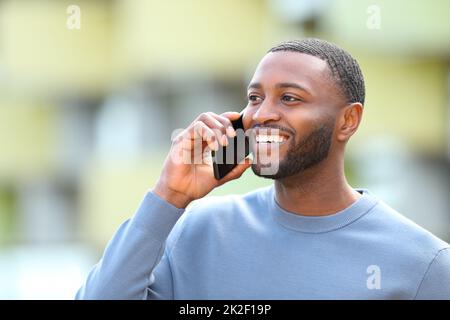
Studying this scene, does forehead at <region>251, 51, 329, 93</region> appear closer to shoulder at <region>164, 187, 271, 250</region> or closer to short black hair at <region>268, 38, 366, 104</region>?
short black hair at <region>268, 38, 366, 104</region>

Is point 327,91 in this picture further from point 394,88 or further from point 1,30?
point 1,30

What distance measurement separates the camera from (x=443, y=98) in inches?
336

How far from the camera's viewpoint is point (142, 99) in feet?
27.7

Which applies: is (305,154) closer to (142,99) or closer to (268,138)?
(268,138)

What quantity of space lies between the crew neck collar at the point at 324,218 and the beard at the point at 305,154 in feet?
0.41

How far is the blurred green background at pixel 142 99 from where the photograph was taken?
8.08 meters

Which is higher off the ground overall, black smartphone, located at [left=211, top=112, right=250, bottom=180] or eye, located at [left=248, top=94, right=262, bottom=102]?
eye, located at [left=248, top=94, right=262, bottom=102]

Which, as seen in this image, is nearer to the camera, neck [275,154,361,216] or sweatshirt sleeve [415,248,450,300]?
sweatshirt sleeve [415,248,450,300]

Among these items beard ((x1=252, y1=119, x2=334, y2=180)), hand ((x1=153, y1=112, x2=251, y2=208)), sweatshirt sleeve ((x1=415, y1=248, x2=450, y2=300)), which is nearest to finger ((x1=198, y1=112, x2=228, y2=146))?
hand ((x1=153, y1=112, x2=251, y2=208))

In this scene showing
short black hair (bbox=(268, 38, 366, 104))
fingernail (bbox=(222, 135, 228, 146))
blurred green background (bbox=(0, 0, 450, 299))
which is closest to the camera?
fingernail (bbox=(222, 135, 228, 146))

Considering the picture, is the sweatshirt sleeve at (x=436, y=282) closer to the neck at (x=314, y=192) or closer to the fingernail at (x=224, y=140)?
the neck at (x=314, y=192)

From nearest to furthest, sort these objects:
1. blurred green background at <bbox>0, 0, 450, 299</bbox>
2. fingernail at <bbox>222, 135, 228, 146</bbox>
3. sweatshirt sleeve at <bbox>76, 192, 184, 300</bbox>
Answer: sweatshirt sleeve at <bbox>76, 192, 184, 300</bbox>, fingernail at <bbox>222, 135, 228, 146</bbox>, blurred green background at <bbox>0, 0, 450, 299</bbox>

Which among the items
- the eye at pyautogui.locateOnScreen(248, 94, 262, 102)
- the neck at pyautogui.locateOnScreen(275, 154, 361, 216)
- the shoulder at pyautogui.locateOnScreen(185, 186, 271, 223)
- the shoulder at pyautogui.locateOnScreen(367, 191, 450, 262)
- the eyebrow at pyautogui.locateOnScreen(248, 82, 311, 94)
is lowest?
the shoulder at pyautogui.locateOnScreen(367, 191, 450, 262)

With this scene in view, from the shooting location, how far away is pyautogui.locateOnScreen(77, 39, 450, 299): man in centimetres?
249
